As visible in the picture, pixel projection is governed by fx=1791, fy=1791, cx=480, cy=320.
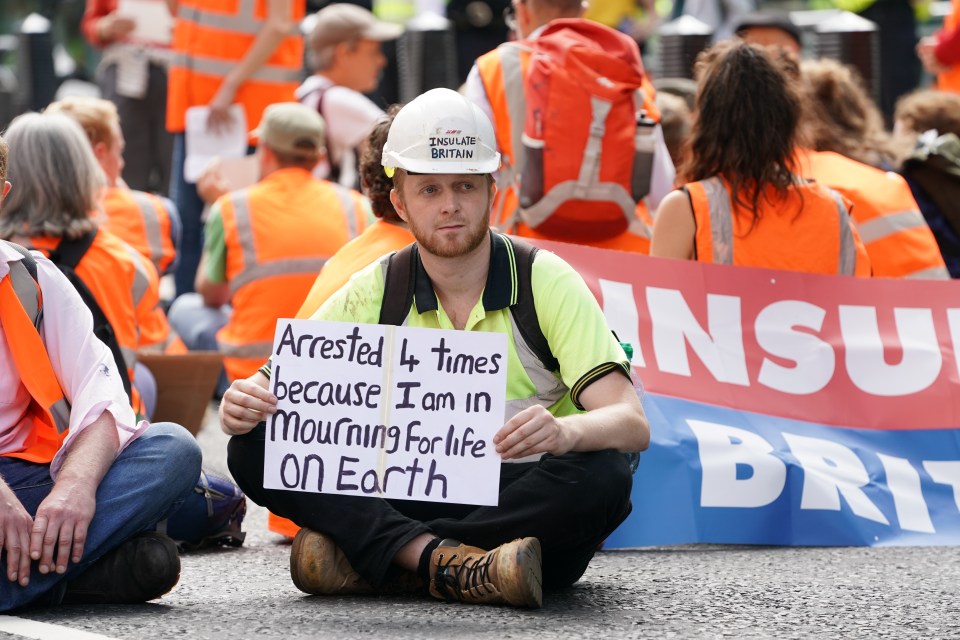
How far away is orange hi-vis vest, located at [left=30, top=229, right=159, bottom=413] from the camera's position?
614 cm

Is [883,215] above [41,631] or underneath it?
above

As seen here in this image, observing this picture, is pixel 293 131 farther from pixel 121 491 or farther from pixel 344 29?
pixel 121 491

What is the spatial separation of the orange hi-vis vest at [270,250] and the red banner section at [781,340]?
7.01ft

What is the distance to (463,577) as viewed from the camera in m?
4.42

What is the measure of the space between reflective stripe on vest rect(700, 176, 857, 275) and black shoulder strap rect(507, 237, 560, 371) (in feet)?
5.41

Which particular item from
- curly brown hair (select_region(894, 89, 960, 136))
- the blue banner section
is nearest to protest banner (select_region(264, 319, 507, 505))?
the blue banner section

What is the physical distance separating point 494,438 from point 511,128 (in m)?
2.96

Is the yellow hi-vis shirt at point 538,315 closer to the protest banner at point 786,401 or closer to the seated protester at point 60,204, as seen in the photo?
the protest banner at point 786,401

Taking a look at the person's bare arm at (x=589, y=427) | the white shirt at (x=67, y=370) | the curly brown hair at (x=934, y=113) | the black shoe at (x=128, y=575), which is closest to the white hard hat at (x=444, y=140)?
the person's bare arm at (x=589, y=427)

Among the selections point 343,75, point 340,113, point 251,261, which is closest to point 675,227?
point 251,261

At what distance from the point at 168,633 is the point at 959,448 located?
3.01 meters

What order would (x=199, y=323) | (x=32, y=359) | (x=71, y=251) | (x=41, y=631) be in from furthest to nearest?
1. (x=199, y=323)
2. (x=71, y=251)
3. (x=32, y=359)
4. (x=41, y=631)

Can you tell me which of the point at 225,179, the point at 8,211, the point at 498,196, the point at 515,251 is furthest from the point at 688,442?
the point at 225,179

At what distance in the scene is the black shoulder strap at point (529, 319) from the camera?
4.66 m
